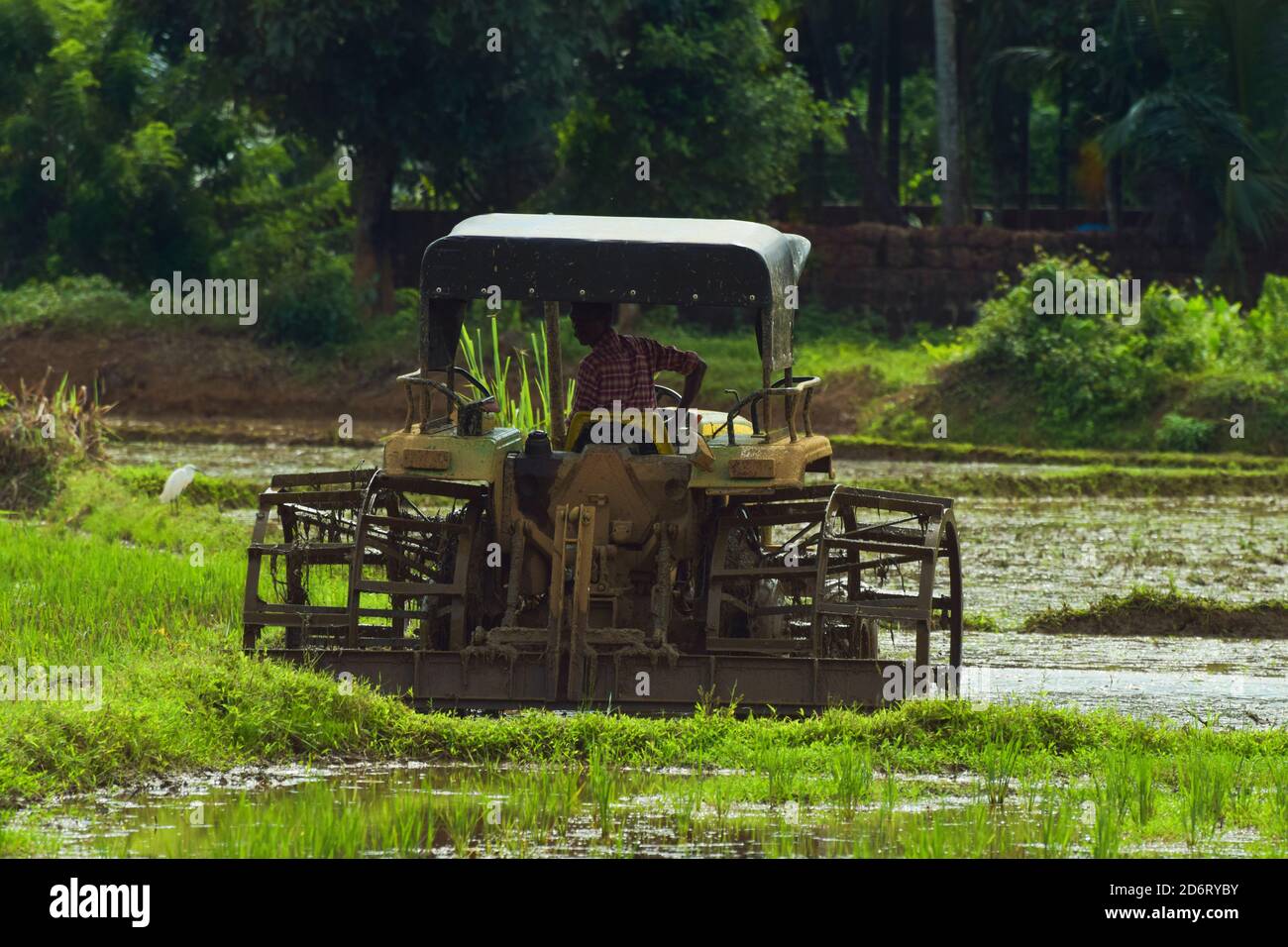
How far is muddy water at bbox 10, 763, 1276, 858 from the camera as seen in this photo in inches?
271

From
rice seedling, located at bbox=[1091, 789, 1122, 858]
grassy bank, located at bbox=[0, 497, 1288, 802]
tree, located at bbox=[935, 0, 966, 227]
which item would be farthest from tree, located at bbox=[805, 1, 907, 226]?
rice seedling, located at bbox=[1091, 789, 1122, 858]

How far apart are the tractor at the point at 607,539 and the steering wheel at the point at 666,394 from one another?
220 mm

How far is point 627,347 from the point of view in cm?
959

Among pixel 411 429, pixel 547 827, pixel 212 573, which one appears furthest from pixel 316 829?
pixel 212 573

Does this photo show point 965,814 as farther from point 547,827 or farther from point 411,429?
point 411,429

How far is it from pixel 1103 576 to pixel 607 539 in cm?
686

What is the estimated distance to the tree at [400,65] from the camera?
25906 millimetres

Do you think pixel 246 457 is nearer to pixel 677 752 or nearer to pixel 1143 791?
pixel 677 752

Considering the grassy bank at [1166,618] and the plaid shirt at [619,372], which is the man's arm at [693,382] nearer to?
the plaid shirt at [619,372]

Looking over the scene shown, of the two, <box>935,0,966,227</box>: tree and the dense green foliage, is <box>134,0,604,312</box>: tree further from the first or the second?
the dense green foliage

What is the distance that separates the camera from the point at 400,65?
27266 millimetres

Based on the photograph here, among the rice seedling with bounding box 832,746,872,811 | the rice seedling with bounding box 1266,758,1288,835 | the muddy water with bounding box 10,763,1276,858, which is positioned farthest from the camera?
the rice seedling with bounding box 832,746,872,811

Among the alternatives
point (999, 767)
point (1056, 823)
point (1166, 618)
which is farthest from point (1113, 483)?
point (1056, 823)

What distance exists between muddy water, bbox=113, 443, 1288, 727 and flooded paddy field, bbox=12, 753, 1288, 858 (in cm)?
214
